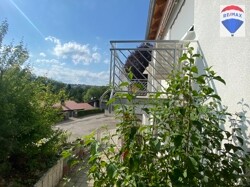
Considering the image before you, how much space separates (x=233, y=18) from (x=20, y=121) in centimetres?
682

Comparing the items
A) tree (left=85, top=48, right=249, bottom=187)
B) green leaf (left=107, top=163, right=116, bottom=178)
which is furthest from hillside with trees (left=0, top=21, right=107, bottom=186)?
green leaf (left=107, top=163, right=116, bottom=178)

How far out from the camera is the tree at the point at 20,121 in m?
7.36

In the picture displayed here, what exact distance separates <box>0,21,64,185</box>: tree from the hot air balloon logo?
564 cm

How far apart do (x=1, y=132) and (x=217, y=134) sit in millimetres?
6036

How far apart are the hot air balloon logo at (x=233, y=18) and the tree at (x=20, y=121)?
5640 mm

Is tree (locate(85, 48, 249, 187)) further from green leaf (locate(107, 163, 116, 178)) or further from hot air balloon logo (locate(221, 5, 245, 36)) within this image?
hot air balloon logo (locate(221, 5, 245, 36))

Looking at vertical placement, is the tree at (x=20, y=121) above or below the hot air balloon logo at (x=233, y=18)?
below

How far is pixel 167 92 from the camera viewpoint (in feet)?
10.0

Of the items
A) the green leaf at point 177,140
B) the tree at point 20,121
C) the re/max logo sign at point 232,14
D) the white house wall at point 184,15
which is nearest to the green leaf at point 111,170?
the green leaf at point 177,140

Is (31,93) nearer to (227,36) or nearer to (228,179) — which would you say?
(227,36)

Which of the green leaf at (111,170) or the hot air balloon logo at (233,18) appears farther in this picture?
the hot air balloon logo at (233,18)

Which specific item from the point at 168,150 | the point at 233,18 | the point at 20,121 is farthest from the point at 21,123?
the point at 233,18

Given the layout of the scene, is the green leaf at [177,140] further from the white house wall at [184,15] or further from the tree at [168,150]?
the white house wall at [184,15]

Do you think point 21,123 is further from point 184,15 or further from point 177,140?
point 177,140
